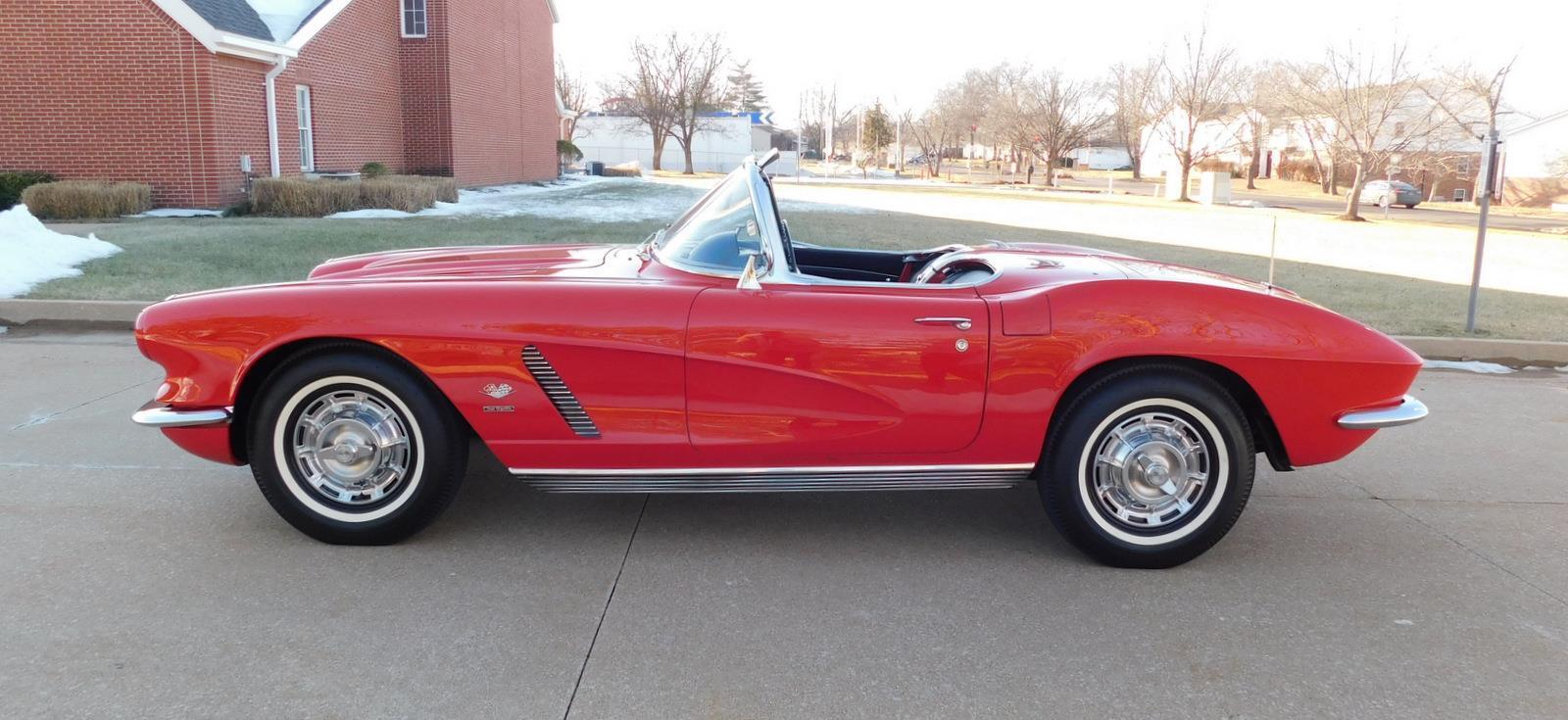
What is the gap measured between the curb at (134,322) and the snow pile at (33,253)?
58 centimetres

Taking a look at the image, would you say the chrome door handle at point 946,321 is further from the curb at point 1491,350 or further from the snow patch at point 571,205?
the snow patch at point 571,205

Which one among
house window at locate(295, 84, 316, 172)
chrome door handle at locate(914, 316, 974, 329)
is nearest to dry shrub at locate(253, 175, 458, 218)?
house window at locate(295, 84, 316, 172)

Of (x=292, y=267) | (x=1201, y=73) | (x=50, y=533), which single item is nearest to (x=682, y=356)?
(x=50, y=533)

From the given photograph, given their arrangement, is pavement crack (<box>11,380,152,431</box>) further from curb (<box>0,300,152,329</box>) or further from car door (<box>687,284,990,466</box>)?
car door (<box>687,284,990,466</box>)

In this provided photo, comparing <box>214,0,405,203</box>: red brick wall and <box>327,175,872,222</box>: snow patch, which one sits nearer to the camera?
<box>214,0,405,203</box>: red brick wall

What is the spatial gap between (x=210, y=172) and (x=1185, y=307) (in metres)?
17.1

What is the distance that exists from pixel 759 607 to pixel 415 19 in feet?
81.5

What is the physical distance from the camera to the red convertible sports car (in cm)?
356

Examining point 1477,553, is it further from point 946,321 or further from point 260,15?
point 260,15

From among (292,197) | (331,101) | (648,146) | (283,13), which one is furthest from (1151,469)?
(648,146)

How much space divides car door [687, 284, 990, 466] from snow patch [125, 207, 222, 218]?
50.1 ft

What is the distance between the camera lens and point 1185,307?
3.64m

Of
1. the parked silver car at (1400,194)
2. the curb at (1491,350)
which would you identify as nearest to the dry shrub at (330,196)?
the curb at (1491,350)

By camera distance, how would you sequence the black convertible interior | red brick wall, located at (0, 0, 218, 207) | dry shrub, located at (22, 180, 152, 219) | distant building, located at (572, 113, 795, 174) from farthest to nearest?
distant building, located at (572, 113, 795, 174)
red brick wall, located at (0, 0, 218, 207)
dry shrub, located at (22, 180, 152, 219)
the black convertible interior
